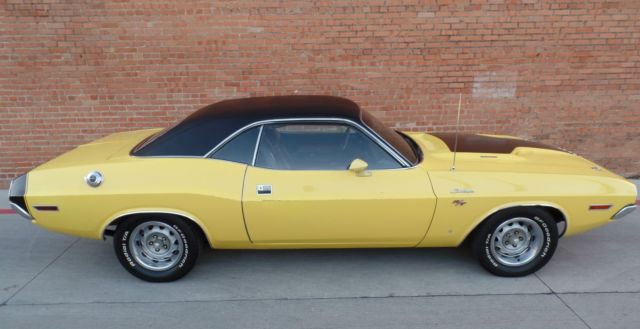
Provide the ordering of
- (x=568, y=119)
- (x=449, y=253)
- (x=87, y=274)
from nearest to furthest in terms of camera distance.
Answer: (x=87, y=274), (x=449, y=253), (x=568, y=119)

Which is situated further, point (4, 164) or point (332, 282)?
point (4, 164)

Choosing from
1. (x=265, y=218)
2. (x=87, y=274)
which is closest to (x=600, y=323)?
(x=265, y=218)

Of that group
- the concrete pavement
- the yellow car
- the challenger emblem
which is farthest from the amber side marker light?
the challenger emblem

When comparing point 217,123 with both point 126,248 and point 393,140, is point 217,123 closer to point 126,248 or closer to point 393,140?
point 126,248

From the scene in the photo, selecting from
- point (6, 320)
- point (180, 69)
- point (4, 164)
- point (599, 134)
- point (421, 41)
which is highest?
point (421, 41)

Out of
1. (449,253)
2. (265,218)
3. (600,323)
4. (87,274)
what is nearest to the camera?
(600,323)

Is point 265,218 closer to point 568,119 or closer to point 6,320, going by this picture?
point 6,320

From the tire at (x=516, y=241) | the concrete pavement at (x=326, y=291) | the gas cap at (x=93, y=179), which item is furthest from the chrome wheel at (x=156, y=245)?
the tire at (x=516, y=241)

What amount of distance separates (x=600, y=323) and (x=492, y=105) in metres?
3.72

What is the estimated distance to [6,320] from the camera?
134 inches

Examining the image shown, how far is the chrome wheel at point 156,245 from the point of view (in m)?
3.79

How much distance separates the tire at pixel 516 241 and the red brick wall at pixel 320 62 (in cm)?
286

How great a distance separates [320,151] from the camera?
12.5 ft

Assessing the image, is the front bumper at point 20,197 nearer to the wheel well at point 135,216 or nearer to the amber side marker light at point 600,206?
the wheel well at point 135,216
